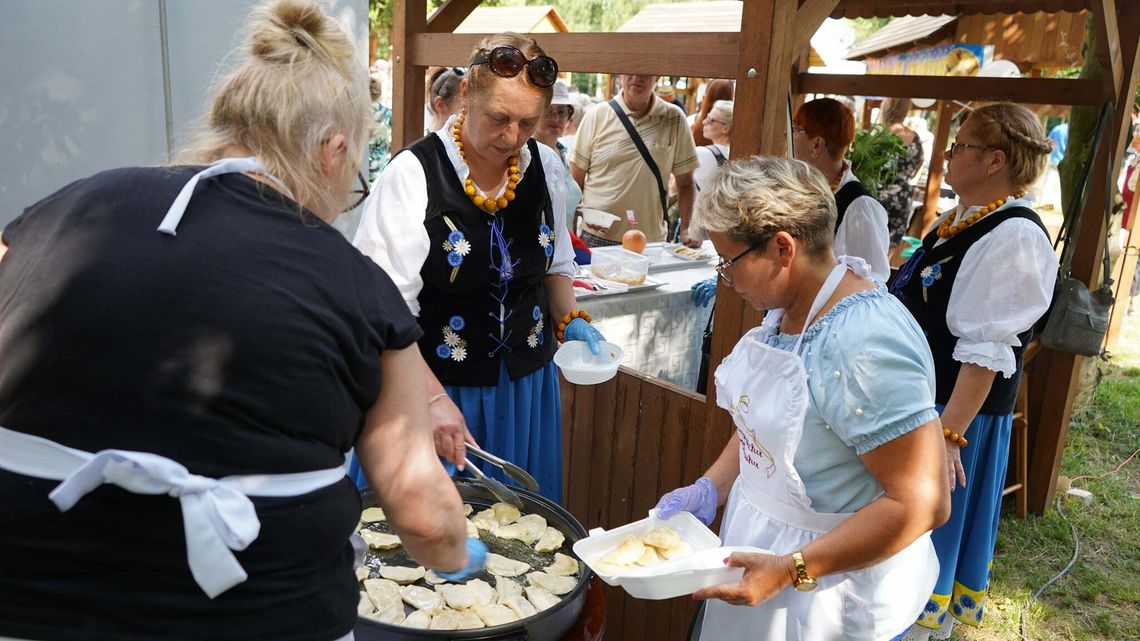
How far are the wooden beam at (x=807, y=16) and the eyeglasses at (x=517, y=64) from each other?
616 millimetres

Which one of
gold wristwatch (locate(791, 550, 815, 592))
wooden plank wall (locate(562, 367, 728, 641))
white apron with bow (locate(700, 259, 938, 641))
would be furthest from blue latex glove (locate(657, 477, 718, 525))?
wooden plank wall (locate(562, 367, 728, 641))

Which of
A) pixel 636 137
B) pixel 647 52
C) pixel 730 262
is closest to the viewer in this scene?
pixel 730 262

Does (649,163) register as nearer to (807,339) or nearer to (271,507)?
(807,339)

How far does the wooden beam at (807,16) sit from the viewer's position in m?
2.05

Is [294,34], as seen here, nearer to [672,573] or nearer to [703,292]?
[672,573]

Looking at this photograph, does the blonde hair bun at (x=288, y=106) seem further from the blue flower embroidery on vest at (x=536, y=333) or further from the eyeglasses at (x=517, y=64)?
the blue flower embroidery on vest at (x=536, y=333)

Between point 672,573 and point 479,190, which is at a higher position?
point 479,190

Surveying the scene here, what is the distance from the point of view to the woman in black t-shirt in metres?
0.91

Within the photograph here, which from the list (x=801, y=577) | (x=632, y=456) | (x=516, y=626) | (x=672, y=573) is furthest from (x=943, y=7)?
(x=516, y=626)

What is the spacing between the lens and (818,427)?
1.48 meters

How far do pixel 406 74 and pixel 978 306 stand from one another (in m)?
2.29

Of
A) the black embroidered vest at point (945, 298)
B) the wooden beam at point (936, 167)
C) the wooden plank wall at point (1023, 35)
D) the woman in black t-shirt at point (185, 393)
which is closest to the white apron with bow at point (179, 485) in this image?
the woman in black t-shirt at point (185, 393)

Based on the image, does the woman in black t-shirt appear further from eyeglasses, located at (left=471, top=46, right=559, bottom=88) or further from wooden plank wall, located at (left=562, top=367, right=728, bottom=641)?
wooden plank wall, located at (left=562, top=367, right=728, bottom=641)

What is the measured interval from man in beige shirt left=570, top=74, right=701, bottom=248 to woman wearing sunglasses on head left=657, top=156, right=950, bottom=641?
383cm
